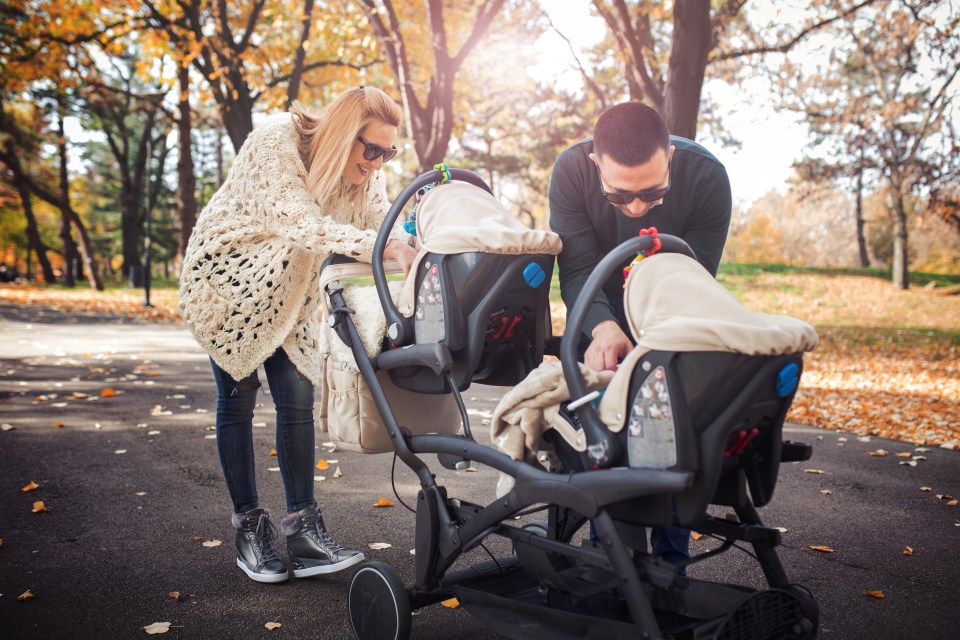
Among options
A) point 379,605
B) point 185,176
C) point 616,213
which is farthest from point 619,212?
point 185,176

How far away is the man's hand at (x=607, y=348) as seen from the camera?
2379 mm

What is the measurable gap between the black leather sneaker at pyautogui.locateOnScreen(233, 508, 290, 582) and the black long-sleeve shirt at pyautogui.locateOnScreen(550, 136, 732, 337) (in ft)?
5.56

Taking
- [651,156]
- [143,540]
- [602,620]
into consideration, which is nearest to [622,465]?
[602,620]

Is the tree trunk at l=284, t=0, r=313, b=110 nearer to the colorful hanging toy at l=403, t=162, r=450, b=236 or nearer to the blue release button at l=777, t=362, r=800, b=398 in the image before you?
the colorful hanging toy at l=403, t=162, r=450, b=236

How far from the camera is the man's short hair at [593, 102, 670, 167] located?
2379mm

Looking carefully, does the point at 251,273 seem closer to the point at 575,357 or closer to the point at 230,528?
the point at 230,528

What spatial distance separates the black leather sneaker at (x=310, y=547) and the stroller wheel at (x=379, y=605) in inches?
25.9

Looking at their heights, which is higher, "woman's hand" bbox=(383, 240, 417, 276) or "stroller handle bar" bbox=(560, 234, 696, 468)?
"woman's hand" bbox=(383, 240, 417, 276)

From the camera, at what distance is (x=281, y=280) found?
130 inches

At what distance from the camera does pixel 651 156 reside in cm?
239

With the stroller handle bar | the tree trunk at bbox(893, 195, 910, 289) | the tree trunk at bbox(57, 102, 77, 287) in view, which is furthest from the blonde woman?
the tree trunk at bbox(57, 102, 77, 287)

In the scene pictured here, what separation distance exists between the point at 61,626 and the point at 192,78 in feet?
53.7

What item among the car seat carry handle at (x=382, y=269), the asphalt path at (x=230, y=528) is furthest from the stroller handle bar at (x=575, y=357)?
the asphalt path at (x=230, y=528)

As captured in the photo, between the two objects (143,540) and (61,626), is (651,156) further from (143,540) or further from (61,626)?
(143,540)
